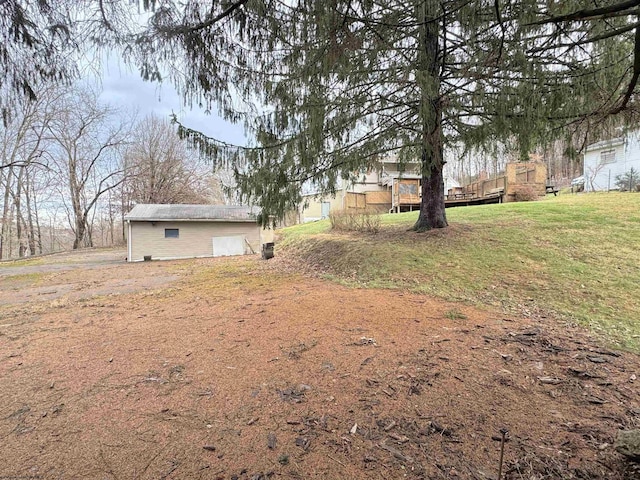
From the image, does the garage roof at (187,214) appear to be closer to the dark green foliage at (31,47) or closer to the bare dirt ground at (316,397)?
the bare dirt ground at (316,397)

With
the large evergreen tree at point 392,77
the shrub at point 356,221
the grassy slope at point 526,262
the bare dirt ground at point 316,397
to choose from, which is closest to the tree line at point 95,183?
the shrub at point 356,221

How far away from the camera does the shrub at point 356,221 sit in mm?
9430

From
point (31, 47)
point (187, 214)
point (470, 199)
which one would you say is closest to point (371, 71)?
point (31, 47)

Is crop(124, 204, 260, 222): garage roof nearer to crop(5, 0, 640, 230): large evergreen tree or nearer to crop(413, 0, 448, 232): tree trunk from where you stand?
crop(5, 0, 640, 230): large evergreen tree

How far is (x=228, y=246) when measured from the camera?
49.4 feet

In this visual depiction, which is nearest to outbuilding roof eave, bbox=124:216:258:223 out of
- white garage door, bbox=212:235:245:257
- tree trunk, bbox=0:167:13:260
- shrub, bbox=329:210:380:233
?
white garage door, bbox=212:235:245:257

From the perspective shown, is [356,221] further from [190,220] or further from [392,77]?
[190,220]

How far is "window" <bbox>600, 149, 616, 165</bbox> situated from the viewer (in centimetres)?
1387

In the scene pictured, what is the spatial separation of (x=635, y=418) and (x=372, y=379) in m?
1.69

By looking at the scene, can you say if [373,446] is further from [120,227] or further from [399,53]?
[120,227]

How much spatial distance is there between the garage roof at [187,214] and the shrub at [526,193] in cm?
1300

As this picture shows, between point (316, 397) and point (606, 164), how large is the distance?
19.1 metres

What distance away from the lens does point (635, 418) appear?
1875 mm

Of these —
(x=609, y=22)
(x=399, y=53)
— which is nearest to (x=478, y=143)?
(x=399, y=53)
